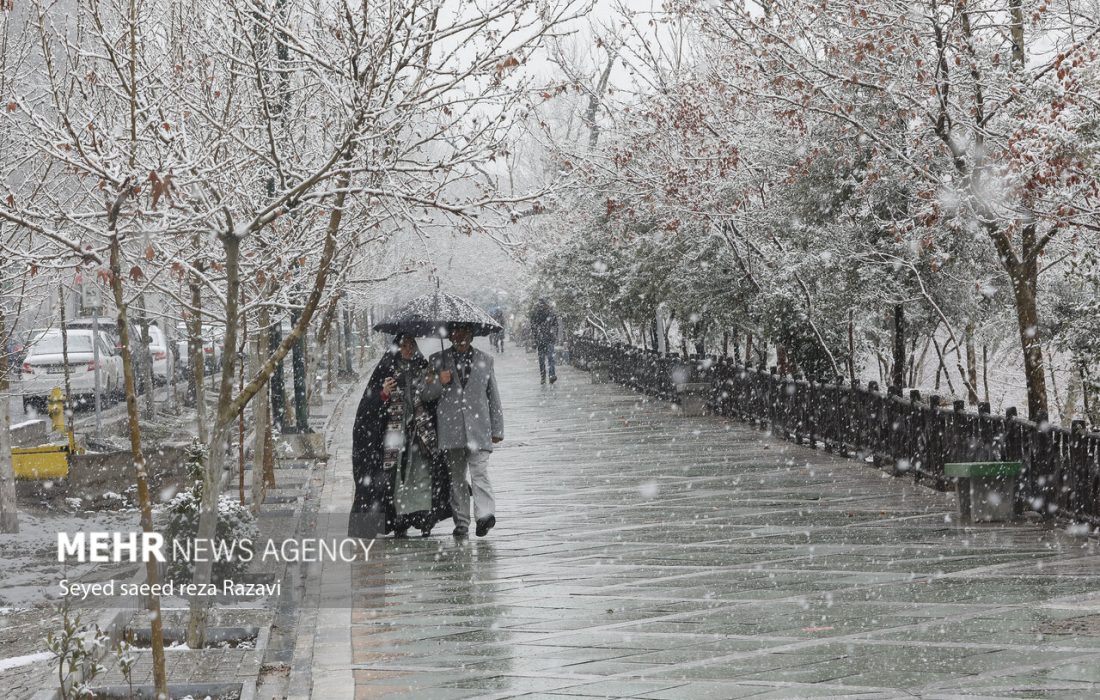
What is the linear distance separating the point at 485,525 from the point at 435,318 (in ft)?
6.05

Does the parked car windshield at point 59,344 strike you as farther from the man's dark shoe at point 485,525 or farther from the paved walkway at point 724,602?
the man's dark shoe at point 485,525

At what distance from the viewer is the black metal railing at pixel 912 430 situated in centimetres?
1100

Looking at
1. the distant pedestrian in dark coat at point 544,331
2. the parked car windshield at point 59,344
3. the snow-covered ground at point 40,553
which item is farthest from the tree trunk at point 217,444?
the distant pedestrian in dark coat at point 544,331

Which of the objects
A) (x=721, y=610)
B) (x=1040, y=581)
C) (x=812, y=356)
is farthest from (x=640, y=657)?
(x=812, y=356)

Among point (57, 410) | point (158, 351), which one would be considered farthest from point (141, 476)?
point (158, 351)

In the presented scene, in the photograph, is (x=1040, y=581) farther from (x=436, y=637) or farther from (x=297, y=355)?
(x=297, y=355)

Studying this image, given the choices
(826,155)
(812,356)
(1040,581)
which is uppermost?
(826,155)

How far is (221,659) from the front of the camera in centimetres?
707

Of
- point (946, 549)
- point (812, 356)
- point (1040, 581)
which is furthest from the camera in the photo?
point (812, 356)

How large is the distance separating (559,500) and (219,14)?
6045mm

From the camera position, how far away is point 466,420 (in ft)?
35.8

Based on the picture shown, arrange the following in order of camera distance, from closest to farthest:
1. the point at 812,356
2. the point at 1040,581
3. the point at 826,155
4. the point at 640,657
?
the point at 640,657 < the point at 1040,581 < the point at 826,155 < the point at 812,356

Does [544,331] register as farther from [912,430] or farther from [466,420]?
[466,420]

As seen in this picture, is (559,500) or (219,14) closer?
(219,14)
